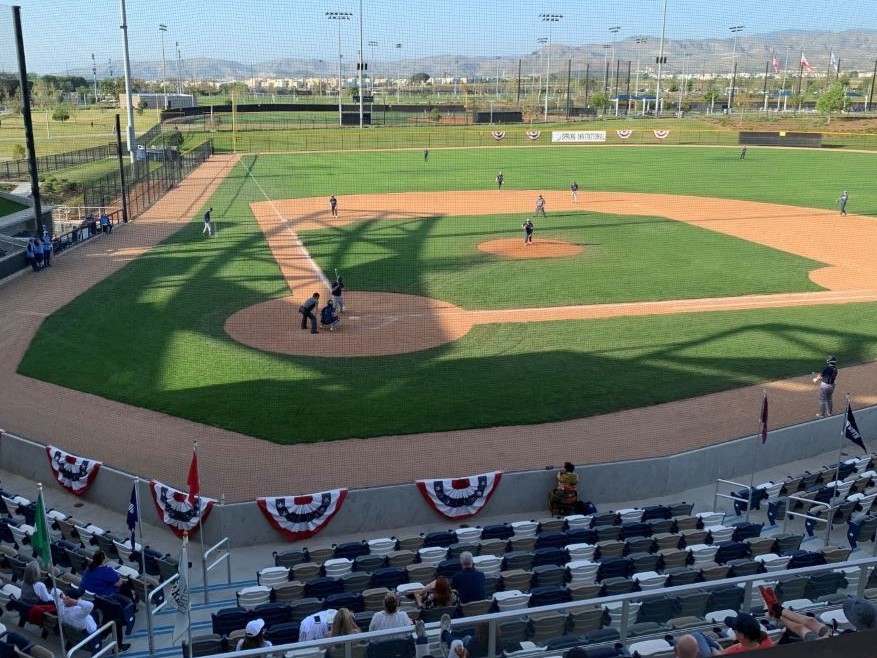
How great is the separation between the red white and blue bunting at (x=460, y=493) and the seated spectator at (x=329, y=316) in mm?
9726

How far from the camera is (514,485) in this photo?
12922 mm

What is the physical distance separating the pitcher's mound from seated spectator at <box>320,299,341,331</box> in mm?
11306

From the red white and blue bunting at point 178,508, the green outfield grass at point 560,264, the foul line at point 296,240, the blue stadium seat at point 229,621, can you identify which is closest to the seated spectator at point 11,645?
the blue stadium seat at point 229,621

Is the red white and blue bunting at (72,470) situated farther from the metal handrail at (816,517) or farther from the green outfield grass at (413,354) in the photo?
the metal handrail at (816,517)

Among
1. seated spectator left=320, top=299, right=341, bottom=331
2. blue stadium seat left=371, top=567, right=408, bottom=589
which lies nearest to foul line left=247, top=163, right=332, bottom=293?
seated spectator left=320, top=299, right=341, bottom=331

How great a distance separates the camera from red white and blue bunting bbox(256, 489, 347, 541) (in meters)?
11.9

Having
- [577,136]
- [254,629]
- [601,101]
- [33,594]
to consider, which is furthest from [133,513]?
[601,101]

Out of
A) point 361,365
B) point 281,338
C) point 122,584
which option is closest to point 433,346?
point 361,365

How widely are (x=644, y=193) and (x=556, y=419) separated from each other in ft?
117

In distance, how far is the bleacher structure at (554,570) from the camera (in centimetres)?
797

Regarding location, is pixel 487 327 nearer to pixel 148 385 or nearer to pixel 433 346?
pixel 433 346

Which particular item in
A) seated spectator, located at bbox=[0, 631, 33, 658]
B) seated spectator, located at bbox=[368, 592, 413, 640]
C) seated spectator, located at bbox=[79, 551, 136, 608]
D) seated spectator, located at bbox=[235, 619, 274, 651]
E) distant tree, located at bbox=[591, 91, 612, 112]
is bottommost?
seated spectator, located at bbox=[79, 551, 136, 608]

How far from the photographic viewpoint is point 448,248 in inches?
1315

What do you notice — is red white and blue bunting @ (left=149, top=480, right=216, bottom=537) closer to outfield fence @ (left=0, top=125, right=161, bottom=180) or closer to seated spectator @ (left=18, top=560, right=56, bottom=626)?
seated spectator @ (left=18, top=560, right=56, bottom=626)
